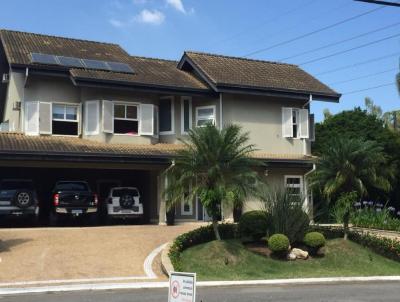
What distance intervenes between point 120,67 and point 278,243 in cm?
1390

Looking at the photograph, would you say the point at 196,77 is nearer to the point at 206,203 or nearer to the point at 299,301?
the point at 206,203

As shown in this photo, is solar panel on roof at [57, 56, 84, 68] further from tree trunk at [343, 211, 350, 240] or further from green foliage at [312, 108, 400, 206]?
tree trunk at [343, 211, 350, 240]

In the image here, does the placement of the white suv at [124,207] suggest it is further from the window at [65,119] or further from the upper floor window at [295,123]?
the upper floor window at [295,123]

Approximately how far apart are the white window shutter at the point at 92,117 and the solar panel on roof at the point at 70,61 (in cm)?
181

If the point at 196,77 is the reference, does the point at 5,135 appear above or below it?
below

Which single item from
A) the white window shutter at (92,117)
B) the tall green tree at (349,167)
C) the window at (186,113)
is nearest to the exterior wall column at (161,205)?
the window at (186,113)

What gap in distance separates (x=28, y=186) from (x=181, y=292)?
19.2 metres

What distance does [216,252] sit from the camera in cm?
1695

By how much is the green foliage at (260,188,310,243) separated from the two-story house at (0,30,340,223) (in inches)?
278

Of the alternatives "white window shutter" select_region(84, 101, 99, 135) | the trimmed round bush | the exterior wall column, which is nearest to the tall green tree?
the trimmed round bush

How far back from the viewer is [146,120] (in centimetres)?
A: 2712

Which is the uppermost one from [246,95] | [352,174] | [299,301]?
[246,95]

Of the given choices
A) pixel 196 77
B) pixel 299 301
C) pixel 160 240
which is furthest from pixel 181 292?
pixel 196 77

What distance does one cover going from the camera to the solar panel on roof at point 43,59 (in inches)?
1016
